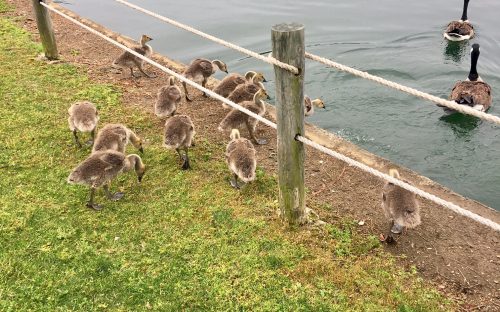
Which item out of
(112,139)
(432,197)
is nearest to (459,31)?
(112,139)

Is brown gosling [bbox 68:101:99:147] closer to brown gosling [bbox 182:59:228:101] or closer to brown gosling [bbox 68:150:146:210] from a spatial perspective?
brown gosling [bbox 68:150:146:210]

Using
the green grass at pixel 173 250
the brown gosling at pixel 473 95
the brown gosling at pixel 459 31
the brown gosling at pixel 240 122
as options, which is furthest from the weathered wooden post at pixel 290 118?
the brown gosling at pixel 459 31

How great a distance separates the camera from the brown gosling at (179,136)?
666 centimetres

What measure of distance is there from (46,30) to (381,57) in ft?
26.9

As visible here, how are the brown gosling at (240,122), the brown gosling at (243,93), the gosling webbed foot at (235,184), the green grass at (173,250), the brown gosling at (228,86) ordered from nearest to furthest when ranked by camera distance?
the green grass at (173,250) < the gosling webbed foot at (235,184) < the brown gosling at (240,122) < the brown gosling at (243,93) < the brown gosling at (228,86)

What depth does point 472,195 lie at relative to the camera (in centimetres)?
770

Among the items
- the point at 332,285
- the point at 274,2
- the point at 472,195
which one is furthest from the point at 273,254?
the point at 274,2

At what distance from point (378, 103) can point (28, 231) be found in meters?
7.46

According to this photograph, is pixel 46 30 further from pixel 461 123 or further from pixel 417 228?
pixel 461 123

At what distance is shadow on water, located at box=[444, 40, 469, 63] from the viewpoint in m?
13.2

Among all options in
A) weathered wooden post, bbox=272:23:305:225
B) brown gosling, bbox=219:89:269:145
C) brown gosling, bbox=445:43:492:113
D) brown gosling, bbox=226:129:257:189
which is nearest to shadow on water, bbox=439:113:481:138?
brown gosling, bbox=445:43:492:113

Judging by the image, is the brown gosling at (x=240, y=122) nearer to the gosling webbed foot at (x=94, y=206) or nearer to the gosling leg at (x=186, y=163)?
the gosling leg at (x=186, y=163)

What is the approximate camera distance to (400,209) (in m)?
5.38

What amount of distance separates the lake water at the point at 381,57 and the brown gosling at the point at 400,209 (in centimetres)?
271
